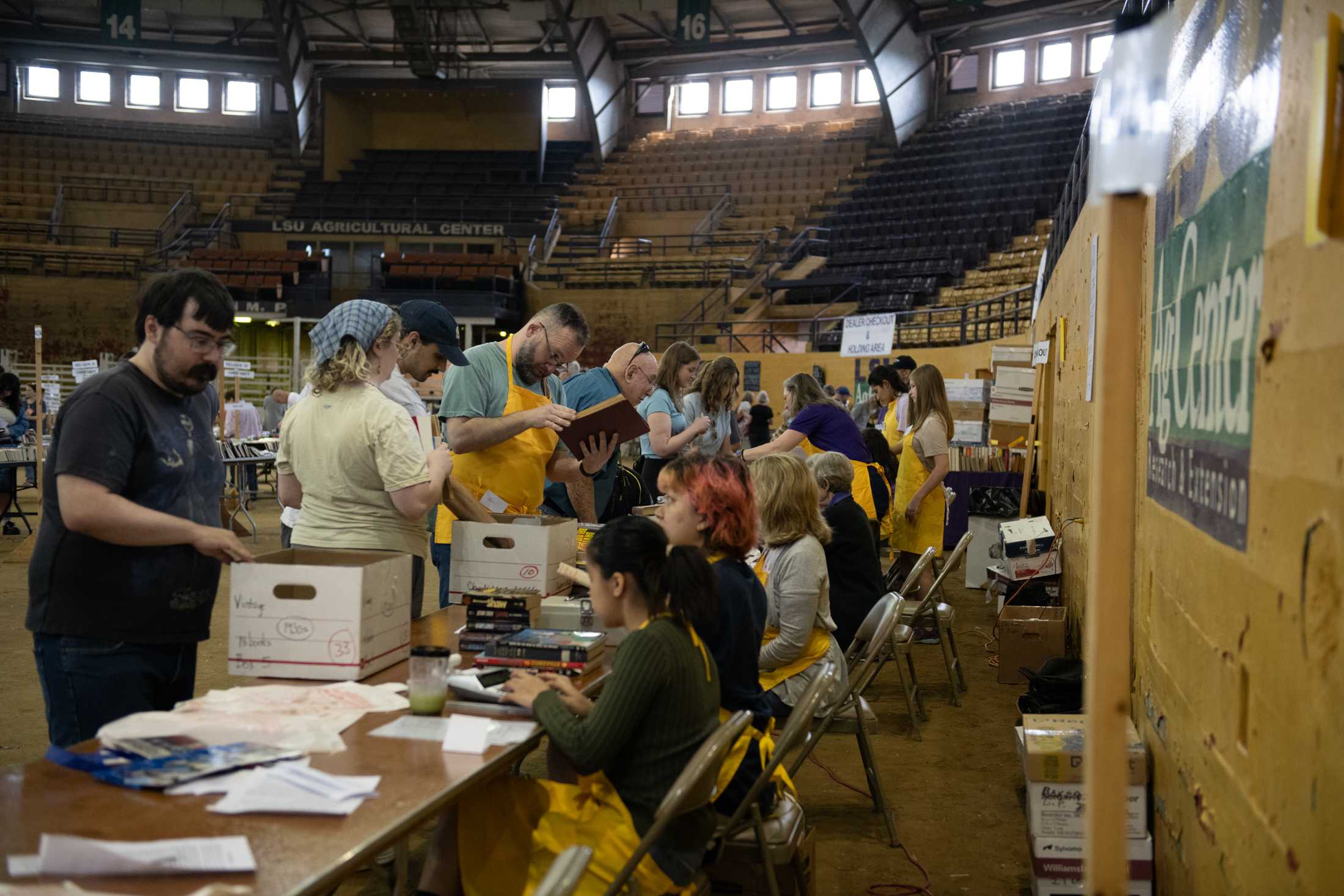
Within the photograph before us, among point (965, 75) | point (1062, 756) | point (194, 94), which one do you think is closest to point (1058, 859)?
point (1062, 756)

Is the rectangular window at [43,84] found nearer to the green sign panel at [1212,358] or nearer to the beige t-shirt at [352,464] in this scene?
the beige t-shirt at [352,464]

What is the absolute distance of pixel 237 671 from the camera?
7.69 ft

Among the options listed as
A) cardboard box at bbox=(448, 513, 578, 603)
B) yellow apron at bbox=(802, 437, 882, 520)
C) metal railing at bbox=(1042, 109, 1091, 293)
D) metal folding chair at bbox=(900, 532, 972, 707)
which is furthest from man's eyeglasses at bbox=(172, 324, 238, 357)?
metal railing at bbox=(1042, 109, 1091, 293)

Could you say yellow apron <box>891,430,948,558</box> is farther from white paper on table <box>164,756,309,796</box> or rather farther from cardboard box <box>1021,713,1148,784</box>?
white paper on table <box>164,756,309,796</box>

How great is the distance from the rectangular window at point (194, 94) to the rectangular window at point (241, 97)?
1.44 ft

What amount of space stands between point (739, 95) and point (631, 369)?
22104 millimetres

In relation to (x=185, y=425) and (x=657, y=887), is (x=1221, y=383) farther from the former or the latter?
(x=185, y=425)

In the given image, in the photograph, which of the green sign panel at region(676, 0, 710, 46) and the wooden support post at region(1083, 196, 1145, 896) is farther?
the green sign panel at region(676, 0, 710, 46)

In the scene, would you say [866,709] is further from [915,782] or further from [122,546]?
[122,546]

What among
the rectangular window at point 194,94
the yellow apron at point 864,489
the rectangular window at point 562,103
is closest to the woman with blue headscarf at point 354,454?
the yellow apron at point 864,489

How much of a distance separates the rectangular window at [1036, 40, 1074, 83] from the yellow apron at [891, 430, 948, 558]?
18.3 m

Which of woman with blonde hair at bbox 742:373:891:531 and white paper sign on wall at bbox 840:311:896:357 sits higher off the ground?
white paper sign on wall at bbox 840:311:896:357

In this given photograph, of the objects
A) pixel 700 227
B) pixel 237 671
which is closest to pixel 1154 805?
pixel 237 671

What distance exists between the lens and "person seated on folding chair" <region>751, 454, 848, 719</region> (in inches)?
135
